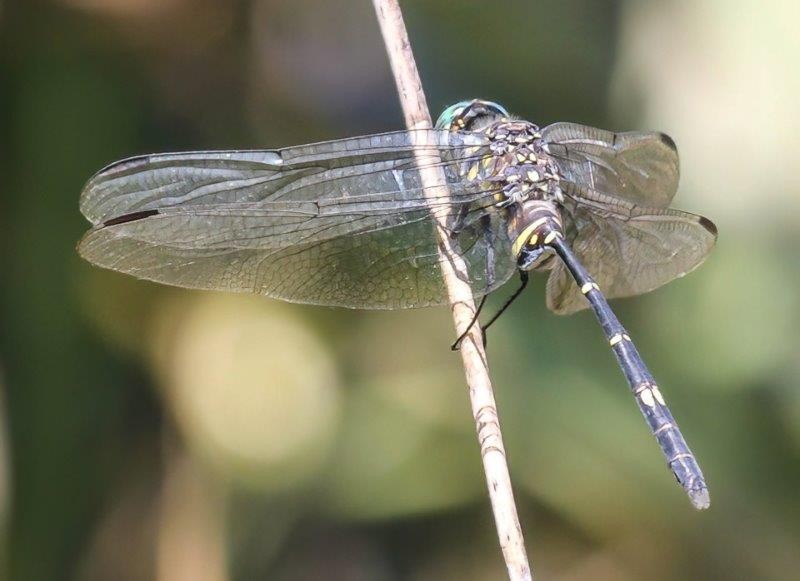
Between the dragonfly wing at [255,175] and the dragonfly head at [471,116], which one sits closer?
the dragonfly wing at [255,175]

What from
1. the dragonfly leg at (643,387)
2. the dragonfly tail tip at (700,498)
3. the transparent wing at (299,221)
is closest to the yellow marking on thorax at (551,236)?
the dragonfly leg at (643,387)

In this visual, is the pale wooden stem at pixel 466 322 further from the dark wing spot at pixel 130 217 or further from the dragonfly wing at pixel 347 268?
the dark wing spot at pixel 130 217

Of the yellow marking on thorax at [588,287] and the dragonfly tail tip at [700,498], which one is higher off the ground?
the yellow marking on thorax at [588,287]

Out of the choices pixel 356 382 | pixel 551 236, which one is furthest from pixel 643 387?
pixel 356 382

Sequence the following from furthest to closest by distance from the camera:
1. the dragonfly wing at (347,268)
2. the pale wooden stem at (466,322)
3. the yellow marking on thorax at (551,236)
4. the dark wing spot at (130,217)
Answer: the yellow marking on thorax at (551,236) < the dragonfly wing at (347,268) < the dark wing spot at (130,217) < the pale wooden stem at (466,322)

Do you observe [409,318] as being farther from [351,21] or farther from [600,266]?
[351,21]

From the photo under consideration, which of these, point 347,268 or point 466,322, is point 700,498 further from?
point 347,268

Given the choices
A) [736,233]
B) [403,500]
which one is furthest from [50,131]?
[736,233]
